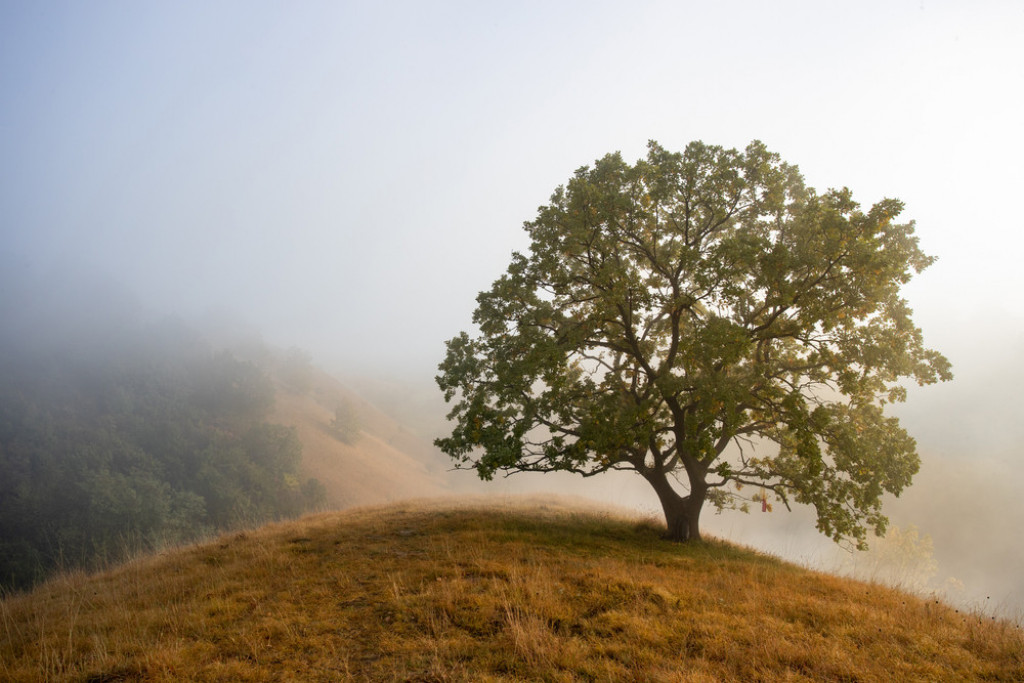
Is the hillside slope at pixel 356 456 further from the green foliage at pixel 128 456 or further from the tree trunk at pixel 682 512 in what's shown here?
the tree trunk at pixel 682 512

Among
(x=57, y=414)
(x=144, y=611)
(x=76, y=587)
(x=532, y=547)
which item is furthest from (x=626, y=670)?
(x=57, y=414)

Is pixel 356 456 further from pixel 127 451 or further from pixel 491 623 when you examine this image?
pixel 491 623

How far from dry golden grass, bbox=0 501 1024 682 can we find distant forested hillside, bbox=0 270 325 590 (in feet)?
42.4

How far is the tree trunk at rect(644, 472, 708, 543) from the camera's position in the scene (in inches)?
585

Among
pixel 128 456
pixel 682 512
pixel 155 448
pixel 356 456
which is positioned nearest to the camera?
pixel 682 512

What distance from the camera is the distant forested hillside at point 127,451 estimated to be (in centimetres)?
4506

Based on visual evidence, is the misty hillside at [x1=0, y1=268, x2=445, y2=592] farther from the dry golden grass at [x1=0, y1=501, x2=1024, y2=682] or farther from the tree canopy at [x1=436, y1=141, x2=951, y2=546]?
the tree canopy at [x1=436, y1=141, x2=951, y2=546]

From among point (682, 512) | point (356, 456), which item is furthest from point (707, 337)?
point (356, 456)

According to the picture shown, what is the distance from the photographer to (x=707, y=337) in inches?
459

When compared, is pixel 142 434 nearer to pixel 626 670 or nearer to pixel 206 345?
pixel 206 345

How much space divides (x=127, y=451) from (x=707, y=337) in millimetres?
77125

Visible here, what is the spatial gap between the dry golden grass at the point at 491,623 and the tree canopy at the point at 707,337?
301 cm

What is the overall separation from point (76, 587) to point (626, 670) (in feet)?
48.6

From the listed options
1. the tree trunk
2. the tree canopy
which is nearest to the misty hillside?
the tree canopy
